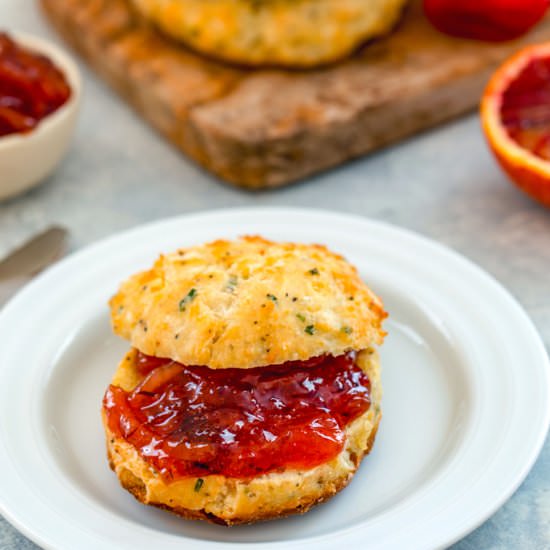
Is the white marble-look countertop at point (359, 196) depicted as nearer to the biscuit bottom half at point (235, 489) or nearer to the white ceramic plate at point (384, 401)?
the white ceramic plate at point (384, 401)

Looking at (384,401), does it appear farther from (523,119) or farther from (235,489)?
(523,119)

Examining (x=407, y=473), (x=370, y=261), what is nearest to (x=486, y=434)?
(x=407, y=473)

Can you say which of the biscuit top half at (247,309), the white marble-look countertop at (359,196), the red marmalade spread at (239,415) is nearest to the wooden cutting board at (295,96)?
the white marble-look countertop at (359,196)

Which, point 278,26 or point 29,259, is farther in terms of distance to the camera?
point 278,26

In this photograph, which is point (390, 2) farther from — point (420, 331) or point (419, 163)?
point (420, 331)

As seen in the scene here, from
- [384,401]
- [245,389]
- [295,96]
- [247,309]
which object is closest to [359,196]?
[295,96]

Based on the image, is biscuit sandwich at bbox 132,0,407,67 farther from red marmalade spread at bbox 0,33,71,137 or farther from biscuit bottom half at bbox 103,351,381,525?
biscuit bottom half at bbox 103,351,381,525
